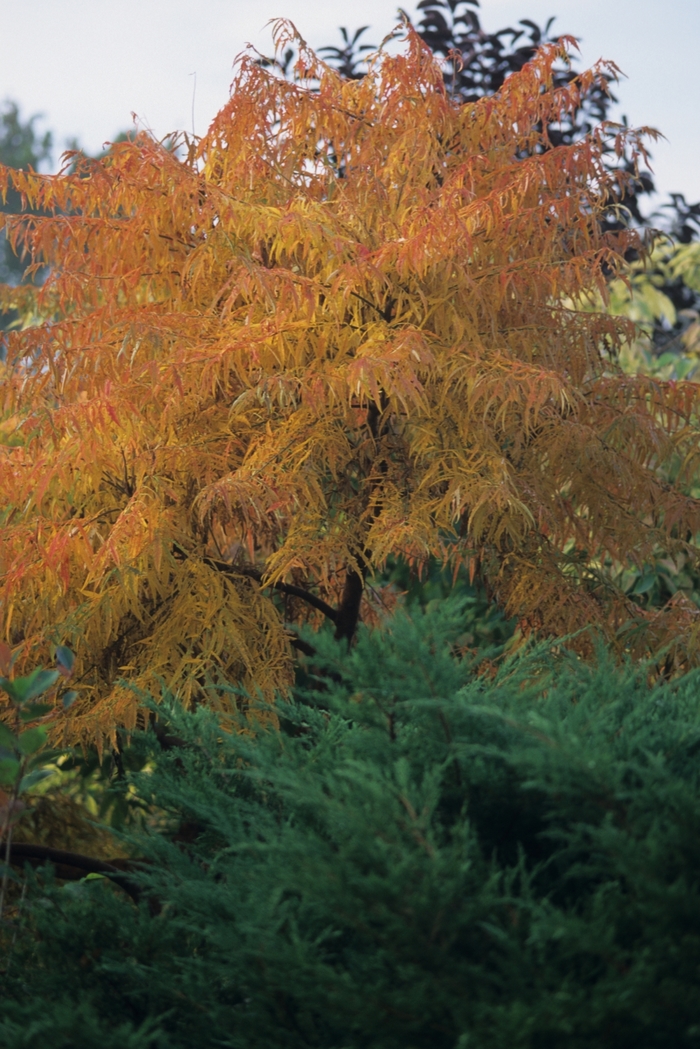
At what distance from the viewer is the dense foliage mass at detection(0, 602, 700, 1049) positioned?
1830 mm

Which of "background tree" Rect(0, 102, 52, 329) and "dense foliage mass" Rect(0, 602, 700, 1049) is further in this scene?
"background tree" Rect(0, 102, 52, 329)

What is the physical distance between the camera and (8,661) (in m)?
2.85

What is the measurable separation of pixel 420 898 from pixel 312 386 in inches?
74.3

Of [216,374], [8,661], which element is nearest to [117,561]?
[8,661]

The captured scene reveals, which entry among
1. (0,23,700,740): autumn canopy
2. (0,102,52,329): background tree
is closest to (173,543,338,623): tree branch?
(0,23,700,740): autumn canopy

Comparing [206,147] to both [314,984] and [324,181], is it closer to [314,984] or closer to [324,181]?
[324,181]

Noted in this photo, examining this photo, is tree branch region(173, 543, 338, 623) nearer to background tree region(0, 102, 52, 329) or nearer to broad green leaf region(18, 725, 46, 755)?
broad green leaf region(18, 725, 46, 755)

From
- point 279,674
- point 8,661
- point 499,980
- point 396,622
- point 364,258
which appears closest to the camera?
point 499,980

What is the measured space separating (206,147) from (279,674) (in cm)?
200

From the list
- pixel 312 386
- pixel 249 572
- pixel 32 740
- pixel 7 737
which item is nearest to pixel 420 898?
pixel 32 740

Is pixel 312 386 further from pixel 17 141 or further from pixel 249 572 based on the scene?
pixel 17 141

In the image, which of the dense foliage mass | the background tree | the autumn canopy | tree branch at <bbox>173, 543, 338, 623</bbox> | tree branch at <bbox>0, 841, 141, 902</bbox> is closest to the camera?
the dense foliage mass

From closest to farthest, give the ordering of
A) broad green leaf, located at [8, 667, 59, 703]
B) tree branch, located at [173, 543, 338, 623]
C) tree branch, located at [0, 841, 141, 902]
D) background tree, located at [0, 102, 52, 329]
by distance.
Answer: broad green leaf, located at [8, 667, 59, 703] → tree branch, located at [0, 841, 141, 902] → tree branch, located at [173, 543, 338, 623] → background tree, located at [0, 102, 52, 329]

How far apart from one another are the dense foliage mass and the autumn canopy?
0.84 m
